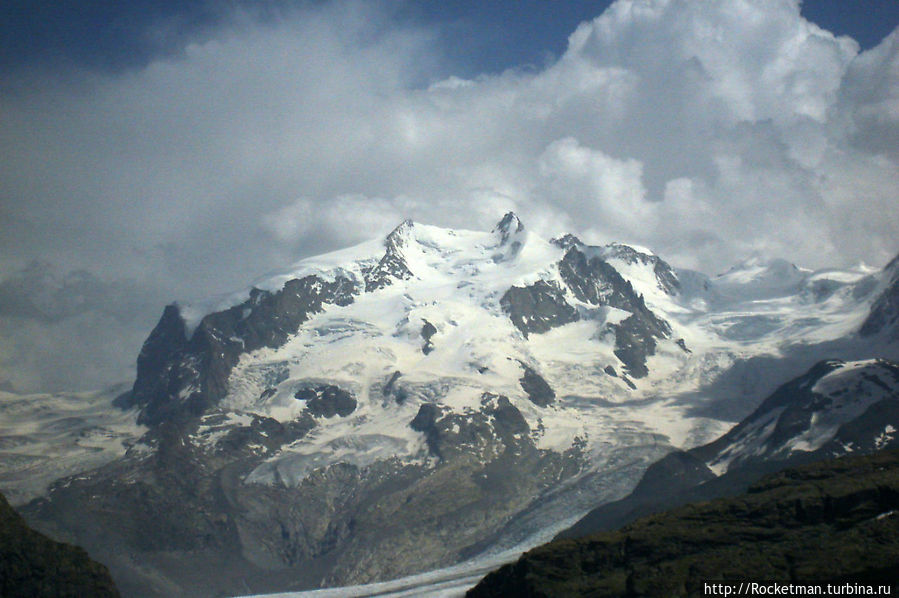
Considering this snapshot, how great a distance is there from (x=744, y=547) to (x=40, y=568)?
9192cm

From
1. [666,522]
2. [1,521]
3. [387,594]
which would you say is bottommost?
[387,594]

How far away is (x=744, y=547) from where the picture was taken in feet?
274

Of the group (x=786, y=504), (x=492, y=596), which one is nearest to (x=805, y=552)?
(x=786, y=504)

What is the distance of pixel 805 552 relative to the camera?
252 ft

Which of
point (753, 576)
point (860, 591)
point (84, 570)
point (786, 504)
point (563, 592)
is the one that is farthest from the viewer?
point (84, 570)

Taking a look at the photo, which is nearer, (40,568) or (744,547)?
(744,547)

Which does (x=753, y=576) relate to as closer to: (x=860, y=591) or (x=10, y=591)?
(x=860, y=591)

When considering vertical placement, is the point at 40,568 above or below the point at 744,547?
above

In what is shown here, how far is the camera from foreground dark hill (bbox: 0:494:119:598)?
124250 mm

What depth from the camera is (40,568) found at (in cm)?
12719

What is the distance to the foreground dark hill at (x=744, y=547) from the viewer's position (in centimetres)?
7431

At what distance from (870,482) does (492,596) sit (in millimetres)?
36209

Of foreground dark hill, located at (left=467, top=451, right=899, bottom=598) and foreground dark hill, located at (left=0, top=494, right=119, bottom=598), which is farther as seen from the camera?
foreground dark hill, located at (left=0, top=494, right=119, bottom=598)

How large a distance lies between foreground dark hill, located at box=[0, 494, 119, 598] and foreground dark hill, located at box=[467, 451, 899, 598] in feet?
201
